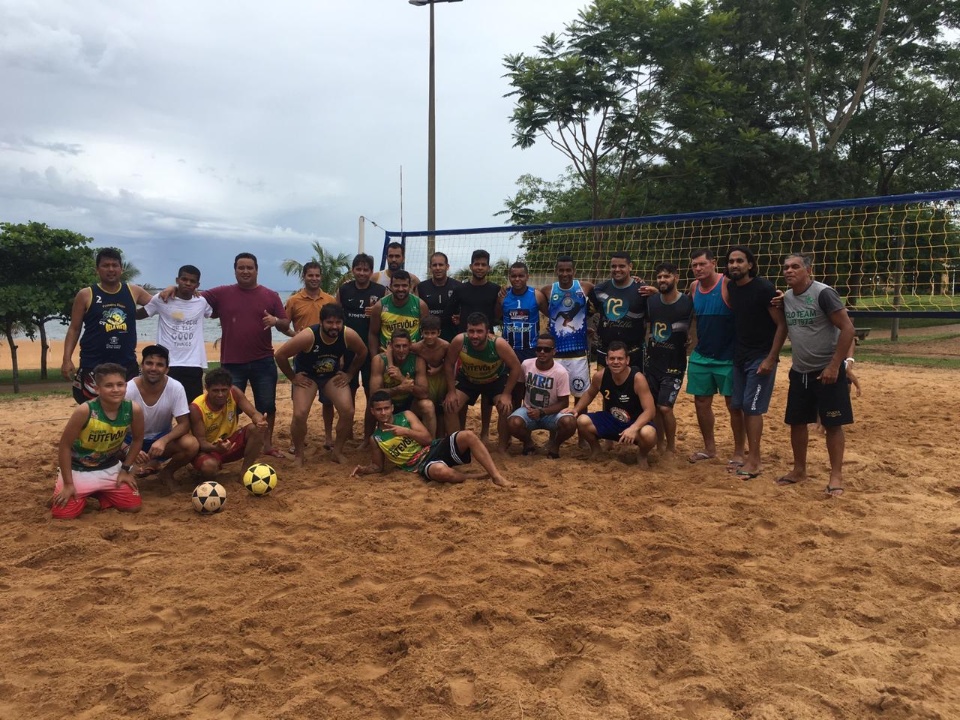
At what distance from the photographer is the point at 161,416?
458 cm

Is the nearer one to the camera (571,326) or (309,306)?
(571,326)

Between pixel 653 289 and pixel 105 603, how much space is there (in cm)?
414

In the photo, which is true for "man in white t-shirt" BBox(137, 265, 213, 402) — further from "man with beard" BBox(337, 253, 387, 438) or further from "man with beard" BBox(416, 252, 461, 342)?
"man with beard" BBox(416, 252, 461, 342)

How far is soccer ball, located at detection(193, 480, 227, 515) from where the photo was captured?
4.17 metres

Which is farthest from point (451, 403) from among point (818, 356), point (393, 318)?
point (818, 356)

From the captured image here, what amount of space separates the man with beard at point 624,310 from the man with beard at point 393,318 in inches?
59.3

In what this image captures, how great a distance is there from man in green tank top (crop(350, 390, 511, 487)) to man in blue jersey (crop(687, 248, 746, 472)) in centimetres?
162

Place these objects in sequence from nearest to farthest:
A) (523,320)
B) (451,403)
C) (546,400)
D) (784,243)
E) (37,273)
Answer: (451,403) < (546,400) < (523,320) < (784,243) < (37,273)

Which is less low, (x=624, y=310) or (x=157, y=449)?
(x=624, y=310)

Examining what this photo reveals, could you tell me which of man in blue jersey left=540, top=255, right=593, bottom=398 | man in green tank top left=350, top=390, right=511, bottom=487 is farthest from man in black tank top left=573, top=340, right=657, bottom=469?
man in green tank top left=350, top=390, right=511, bottom=487

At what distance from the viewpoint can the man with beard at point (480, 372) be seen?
5.27 meters

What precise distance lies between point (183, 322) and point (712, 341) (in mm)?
3979

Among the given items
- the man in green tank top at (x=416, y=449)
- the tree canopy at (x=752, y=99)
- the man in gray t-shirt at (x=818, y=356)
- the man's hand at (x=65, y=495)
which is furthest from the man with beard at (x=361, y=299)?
the tree canopy at (x=752, y=99)

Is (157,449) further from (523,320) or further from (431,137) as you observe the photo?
(431,137)
